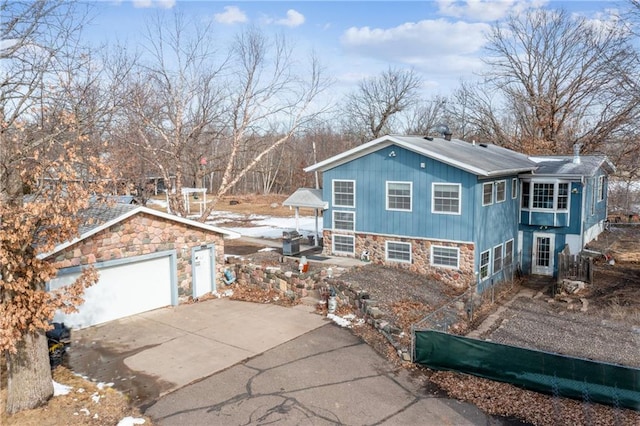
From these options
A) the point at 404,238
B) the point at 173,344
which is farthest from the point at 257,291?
the point at 404,238

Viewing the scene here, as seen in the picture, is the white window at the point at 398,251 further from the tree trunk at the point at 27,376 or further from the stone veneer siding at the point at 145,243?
the tree trunk at the point at 27,376

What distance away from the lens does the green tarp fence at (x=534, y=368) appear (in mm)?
8633

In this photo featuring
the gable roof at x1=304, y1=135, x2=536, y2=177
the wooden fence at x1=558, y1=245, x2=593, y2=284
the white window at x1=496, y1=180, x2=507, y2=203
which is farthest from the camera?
the white window at x1=496, y1=180, x2=507, y2=203

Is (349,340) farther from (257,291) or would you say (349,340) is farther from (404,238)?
(404,238)

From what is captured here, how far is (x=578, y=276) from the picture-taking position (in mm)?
19344

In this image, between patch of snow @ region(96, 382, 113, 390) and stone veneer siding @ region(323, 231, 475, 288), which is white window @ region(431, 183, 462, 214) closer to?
stone veneer siding @ region(323, 231, 475, 288)

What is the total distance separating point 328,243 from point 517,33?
2991 cm

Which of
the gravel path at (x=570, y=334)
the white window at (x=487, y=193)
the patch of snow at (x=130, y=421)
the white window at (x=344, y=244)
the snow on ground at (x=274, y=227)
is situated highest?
the white window at (x=487, y=193)

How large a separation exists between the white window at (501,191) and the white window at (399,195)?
3.68 meters

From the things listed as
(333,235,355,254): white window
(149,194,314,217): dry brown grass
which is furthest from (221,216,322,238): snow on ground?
(333,235,355,254): white window

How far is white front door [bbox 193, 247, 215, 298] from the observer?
16.0m

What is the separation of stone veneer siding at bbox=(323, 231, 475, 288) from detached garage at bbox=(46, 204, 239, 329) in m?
6.00

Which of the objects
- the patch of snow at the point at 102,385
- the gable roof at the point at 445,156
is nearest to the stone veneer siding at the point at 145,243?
the patch of snow at the point at 102,385

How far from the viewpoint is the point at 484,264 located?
18531mm
